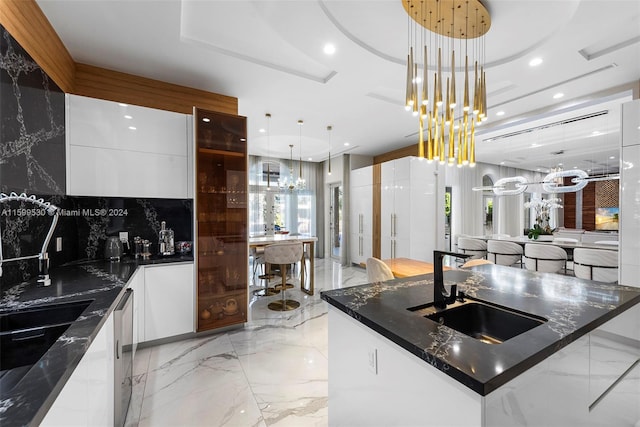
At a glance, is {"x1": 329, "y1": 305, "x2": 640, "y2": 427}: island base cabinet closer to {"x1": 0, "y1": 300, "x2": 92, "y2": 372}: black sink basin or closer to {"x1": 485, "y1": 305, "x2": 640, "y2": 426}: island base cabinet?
{"x1": 485, "y1": 305, "x2": 640, "y2": 426}: island base cabinet

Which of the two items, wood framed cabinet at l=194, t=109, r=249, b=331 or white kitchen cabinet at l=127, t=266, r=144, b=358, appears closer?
white kitchen cabinet at l=127, t=266, r=144, b=358

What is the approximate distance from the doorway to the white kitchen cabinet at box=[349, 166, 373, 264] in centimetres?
71

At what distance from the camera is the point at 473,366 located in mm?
852

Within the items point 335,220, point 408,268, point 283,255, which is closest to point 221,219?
point 283,255

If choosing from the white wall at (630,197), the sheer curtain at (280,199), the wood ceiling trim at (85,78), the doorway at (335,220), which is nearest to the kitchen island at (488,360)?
the white wall at (630,197)

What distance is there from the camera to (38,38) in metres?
2.04

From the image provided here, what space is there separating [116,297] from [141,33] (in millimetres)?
2202

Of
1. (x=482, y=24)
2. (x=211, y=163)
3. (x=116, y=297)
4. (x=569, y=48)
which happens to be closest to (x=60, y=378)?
(x=116, y=297)

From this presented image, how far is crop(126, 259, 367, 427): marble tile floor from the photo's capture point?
1.88 meters

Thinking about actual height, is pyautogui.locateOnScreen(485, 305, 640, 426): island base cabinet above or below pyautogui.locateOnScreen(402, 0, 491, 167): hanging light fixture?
below

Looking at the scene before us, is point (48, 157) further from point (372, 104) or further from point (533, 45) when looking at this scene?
point (533, 45)

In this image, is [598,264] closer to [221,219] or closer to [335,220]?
[221,219]

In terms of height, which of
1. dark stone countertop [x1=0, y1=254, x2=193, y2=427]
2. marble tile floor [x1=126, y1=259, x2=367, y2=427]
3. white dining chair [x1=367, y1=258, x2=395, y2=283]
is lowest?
marble tile floor [x1=126, y1=259, x2=367, y2=427]

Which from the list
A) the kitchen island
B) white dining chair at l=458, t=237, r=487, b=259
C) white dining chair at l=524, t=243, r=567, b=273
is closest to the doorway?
white dining chair at l=458, t=237, r=487, b=259
